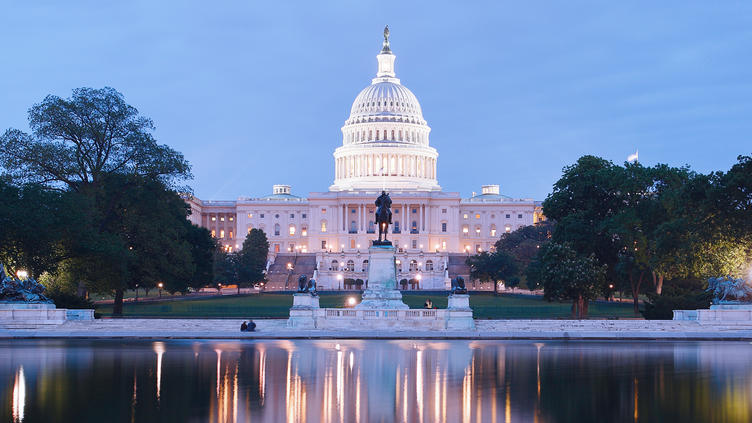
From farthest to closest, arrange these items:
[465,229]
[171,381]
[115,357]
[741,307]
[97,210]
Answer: [465,229] < [97,210] < [741,307] < [115,357] < [171,381]

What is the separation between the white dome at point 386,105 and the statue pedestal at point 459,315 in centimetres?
12600

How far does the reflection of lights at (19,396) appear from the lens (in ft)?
64.1

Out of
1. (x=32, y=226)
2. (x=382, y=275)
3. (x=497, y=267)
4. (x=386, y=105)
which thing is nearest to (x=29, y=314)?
(x=32, y=226)

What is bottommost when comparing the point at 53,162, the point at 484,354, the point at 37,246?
the point at 484,354

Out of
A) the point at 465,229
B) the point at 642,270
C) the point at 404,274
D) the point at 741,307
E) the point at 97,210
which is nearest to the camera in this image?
the point at 741,307

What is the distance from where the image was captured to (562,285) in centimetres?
5841

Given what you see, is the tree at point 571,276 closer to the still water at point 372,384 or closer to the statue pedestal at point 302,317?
the statue pedestal at point 302,317

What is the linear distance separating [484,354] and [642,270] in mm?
33192

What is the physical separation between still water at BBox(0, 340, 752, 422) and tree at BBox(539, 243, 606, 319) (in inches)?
864

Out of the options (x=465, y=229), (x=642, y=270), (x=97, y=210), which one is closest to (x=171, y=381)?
(x=97, y=210)

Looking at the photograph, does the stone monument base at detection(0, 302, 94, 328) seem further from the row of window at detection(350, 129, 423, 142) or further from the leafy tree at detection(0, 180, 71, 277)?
the row of window at detection(350, 129, 423, 142)

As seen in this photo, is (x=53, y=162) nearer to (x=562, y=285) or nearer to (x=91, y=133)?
(x=91, y=133)

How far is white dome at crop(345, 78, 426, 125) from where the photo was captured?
563 feet

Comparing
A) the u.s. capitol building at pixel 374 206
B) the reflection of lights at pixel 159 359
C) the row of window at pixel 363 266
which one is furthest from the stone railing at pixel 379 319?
the u.s. capitol building at pixel 374 206
